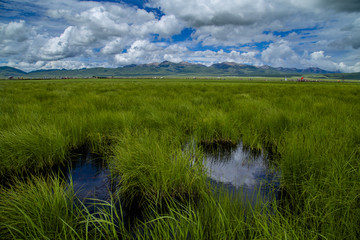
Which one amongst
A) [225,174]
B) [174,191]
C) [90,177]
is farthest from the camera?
[225,174]

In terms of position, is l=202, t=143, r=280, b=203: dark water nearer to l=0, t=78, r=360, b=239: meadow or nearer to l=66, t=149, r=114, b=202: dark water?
l=0, t=78, r=360, b=239: meadow

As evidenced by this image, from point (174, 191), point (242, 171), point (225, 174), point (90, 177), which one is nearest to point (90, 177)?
point (90, 177)

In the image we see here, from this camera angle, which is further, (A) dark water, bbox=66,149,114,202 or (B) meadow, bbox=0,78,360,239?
(A) dark water, bbox=66,149,114,202

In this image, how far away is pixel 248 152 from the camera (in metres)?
3.94

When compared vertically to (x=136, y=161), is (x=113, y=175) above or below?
below

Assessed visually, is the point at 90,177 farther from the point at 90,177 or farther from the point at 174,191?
the point at 174,191

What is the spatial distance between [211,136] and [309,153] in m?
2.24

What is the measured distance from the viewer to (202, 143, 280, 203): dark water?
8.06 feet

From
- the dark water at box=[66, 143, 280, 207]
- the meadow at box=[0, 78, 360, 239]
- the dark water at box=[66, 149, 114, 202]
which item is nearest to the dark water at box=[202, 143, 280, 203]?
the dark water at box=[66, 143, 280, 207]

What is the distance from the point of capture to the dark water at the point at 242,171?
2.46 meters

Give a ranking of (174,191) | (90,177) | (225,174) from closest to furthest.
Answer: (174,191), (90,177), (225,174)

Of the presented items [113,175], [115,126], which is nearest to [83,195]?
[113,175]

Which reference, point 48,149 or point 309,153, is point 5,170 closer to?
point 48,149

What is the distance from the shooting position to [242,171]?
10.3 feet
